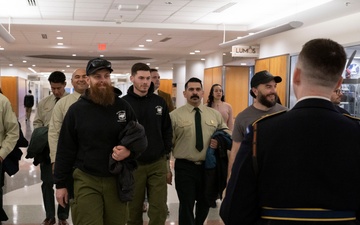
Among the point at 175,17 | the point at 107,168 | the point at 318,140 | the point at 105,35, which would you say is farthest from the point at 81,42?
the point at 318,140

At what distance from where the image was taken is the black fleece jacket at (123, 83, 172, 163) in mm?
3891

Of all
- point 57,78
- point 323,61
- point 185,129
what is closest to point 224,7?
point 57,78

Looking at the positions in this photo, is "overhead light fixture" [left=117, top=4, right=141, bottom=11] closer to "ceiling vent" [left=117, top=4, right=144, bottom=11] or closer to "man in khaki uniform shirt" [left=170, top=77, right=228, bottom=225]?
"ceiling vent" [left=117, top=4, right=144, bottom=11]

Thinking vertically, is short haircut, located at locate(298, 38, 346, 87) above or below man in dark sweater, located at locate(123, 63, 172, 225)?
above

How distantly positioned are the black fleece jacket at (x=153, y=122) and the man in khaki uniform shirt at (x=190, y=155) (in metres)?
0.17

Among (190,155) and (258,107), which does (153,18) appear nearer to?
(190,155)

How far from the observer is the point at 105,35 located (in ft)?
41.5

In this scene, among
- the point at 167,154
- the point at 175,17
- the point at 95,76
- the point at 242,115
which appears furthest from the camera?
the point at 175,17

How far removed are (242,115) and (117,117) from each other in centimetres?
113

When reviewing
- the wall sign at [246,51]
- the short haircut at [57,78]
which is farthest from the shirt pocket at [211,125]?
the wall sign at [246,51]

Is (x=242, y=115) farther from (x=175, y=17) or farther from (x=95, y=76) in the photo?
(x=175, y=17)

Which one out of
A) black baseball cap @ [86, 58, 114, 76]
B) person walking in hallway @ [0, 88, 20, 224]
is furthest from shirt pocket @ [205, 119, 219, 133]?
person walking in hallway @ [0, 88, 20, 224]

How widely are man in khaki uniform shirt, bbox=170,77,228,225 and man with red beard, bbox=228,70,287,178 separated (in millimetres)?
552

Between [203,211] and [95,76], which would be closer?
[95,76]
